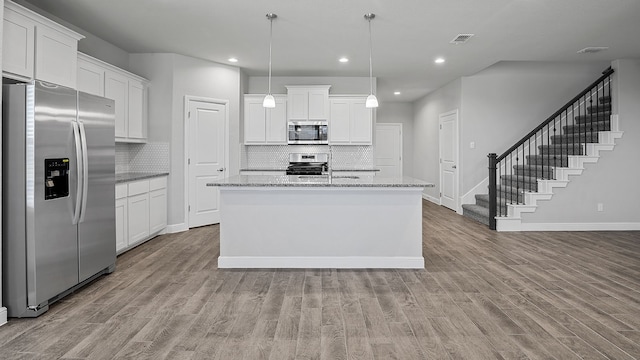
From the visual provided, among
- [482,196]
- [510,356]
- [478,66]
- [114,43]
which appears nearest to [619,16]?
[478,66]

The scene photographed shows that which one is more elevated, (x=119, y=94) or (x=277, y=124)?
(x=119, y=94)

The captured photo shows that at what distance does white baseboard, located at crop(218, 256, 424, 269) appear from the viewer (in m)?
4.14

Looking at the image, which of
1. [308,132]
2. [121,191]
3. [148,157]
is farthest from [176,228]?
[308,132]

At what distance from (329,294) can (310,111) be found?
4475mm

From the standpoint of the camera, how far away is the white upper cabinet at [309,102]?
7.21 meters

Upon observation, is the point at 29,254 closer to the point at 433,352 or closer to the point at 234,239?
the point at 234,239

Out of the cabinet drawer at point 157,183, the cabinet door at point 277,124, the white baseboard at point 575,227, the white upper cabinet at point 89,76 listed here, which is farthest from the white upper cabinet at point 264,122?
the white baseboard at point 575,227

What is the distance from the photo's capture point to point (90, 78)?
454 cm

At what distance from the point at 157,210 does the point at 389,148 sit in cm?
736

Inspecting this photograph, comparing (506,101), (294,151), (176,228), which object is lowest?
(176,228)

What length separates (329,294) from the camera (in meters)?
3.37

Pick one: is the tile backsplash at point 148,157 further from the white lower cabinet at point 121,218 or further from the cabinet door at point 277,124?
the cabinet door at point 277,124

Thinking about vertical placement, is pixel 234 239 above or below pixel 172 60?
below

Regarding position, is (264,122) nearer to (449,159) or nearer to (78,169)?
(449,159)
